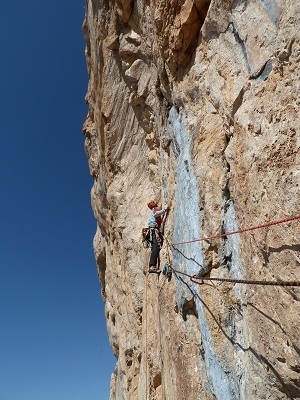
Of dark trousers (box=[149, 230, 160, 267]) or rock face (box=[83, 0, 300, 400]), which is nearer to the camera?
rock face (box=[83, 0, 300, 400])

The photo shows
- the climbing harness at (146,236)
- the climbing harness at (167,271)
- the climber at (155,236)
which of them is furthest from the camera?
the climbing harness at (146,236)

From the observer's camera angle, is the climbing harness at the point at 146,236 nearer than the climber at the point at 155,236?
No

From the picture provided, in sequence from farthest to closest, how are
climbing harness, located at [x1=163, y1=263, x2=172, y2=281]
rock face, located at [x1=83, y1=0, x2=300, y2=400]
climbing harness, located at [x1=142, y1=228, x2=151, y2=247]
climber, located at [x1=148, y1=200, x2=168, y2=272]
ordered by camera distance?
climbing harness, located at [x1=142, y1=228, x2=151, y2=247]
climber, located at [x1=148, y1=200, x2=168, y2=272]
climbing harness, located at [x1=163, y1=263, x2=172, y2=281]
rock face, located at [x1=83, y1=0, x2=300, y2=400]

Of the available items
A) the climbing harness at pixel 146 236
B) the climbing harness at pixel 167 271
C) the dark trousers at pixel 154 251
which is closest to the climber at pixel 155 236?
the dark trousers at pixel 154 251

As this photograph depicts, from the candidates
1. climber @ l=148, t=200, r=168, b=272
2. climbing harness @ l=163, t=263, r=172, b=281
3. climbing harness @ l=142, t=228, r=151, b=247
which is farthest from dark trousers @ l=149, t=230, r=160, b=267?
climbing harness @ l=163, t=263, r=172, b=281

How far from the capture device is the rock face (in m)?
3.81

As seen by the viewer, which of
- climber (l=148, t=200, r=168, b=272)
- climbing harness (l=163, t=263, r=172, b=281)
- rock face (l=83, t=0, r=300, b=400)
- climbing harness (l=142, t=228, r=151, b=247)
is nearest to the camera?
rock face (l=83, t=0, r=300, b=400)

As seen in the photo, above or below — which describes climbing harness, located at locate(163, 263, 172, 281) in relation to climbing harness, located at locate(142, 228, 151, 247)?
below

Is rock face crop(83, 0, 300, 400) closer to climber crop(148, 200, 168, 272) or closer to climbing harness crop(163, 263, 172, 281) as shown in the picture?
climbing harness crop(163, 263, 172, 281)

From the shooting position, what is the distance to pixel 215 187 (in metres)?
5.49

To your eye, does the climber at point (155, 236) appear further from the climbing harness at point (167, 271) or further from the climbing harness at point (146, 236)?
the climbing harness at point (167, 271)

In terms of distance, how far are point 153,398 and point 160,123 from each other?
21.3 feet

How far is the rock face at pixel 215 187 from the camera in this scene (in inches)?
150

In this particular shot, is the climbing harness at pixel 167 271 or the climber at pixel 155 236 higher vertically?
the climber at pixel 155 236
